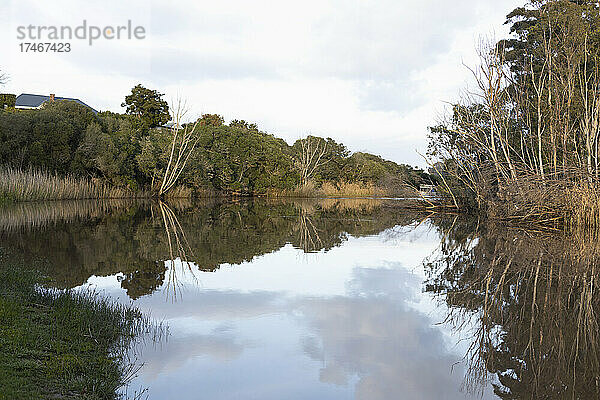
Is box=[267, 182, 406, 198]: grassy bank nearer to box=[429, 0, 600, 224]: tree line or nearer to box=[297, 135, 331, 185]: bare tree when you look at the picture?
box=[297, 135, 331, 185]: bare tree

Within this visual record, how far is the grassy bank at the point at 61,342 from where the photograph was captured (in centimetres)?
338

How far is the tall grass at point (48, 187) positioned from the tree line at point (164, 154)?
2.04ft

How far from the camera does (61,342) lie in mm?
4219

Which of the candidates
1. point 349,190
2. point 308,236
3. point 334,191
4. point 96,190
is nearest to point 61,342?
point 308,236

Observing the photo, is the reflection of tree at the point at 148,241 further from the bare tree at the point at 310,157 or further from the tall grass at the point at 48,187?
the bare tree at the point at 310,157

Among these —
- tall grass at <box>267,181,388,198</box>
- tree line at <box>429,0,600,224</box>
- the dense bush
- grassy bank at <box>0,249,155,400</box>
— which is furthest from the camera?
tall grass at <box>267,181,388,198</box>

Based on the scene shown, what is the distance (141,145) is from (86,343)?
2959 centimetres

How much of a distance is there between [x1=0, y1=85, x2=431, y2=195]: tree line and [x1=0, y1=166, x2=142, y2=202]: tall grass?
0.62 meters

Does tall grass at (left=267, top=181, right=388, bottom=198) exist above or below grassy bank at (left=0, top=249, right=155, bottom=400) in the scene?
above

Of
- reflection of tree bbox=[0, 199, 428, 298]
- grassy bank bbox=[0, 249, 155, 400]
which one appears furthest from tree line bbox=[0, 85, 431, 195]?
grassy bank bbox=[0, 249, 155, 400]

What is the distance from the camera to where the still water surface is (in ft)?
13.1

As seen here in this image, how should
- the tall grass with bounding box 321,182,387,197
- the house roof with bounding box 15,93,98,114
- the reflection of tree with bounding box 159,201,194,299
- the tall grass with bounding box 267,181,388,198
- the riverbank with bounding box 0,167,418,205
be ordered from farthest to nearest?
the house roof with bounding box 15,93,98,114
the tall grass with bounding box 321,182,387,197
the tall grass with bounding box 267,181,388,198
the riverbank with bounding box 0,167,418,205
the reflection of tree with bounding box 159,201,194,299

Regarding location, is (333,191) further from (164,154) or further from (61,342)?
(61,342)

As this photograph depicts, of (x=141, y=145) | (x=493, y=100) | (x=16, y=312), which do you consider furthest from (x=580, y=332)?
(x=141, y=145)
